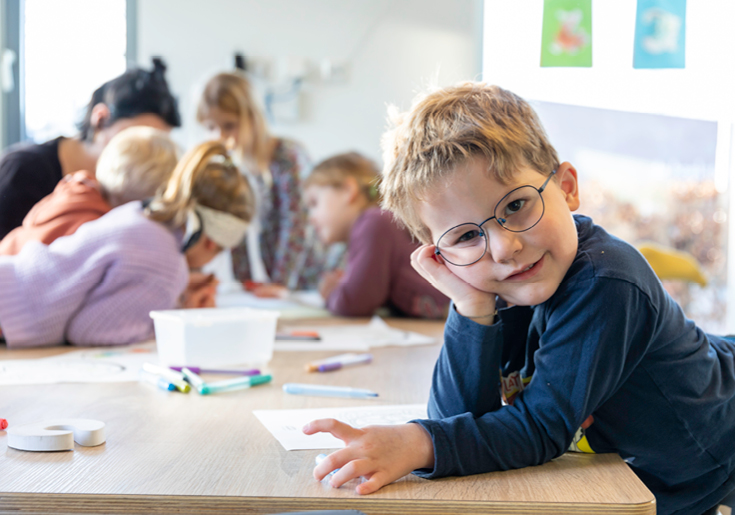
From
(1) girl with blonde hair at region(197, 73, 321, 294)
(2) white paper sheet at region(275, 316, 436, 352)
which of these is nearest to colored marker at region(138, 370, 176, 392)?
(2) white paper sheet at region(275, 316, 436, 352)

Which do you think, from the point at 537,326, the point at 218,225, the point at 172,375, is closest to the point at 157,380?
the point at 172,375

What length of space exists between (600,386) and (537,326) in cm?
11

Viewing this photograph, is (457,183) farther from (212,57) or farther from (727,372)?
(212,57)

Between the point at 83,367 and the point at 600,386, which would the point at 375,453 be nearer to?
the point at 600,386

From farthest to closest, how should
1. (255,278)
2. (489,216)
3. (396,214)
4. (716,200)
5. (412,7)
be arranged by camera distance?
(716,200)
(412,7)
(255,278)
(396,214)
(489,216)

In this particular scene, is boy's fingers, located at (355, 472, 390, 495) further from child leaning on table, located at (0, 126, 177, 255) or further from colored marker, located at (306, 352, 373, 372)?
child leaning on table, located at (0, 126, 177, 255)

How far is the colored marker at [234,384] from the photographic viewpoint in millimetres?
806

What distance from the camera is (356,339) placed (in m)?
1.24

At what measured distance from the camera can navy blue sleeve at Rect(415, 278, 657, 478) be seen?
0.55 m

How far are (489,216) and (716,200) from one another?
2.93 metres

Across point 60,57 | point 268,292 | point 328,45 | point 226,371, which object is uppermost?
point 328,45

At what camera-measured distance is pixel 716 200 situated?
307 cm

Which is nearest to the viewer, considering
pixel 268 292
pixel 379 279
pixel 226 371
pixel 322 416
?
pixel 322 416

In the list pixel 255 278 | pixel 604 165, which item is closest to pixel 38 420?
pixel 255 278
